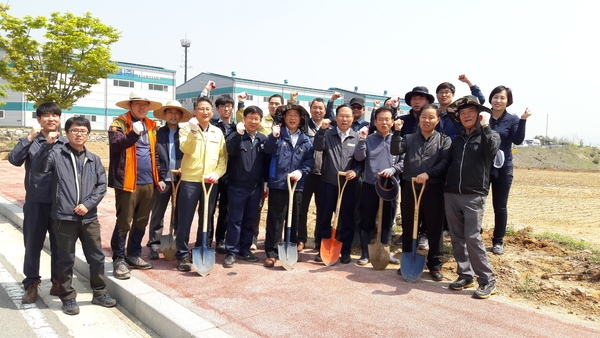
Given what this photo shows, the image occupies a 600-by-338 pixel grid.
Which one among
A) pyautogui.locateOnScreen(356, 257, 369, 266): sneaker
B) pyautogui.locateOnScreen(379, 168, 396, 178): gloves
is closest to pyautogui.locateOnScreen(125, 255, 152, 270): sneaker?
pyautogui.locateOnScreen(356, 257, 369, 266): sneaker

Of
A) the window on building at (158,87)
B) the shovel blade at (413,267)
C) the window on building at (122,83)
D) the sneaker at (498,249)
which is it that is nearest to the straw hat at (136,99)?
the shovel blade at (413,267)

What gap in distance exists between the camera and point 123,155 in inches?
193

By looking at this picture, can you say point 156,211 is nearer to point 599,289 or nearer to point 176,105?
point 176,105

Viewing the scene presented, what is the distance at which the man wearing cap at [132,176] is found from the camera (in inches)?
191

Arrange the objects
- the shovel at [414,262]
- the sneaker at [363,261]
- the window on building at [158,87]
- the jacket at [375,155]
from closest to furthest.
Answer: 1. the shovel at [414,262]
2. the jacket at [375,155]
3. the sneaker at [363,261]
4. the window on building at [158,87]

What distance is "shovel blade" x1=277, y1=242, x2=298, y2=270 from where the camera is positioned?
5305 millimetres

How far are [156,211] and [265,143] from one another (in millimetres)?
1684

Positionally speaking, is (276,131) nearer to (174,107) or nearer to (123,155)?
(174,107)

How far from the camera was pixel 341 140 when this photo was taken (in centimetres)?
571

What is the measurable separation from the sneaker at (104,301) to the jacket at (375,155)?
318 centimetres

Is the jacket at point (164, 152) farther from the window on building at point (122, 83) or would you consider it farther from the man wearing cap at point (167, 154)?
the window on building at point (122, 83)

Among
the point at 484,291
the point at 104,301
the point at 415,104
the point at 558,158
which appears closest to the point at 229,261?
the point at 104,301

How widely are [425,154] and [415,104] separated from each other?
1164mm

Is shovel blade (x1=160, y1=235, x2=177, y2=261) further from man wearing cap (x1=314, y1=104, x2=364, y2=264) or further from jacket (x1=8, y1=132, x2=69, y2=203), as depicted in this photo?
man wearing cap (x1=314, y1=104, x2=364, y2=264)
